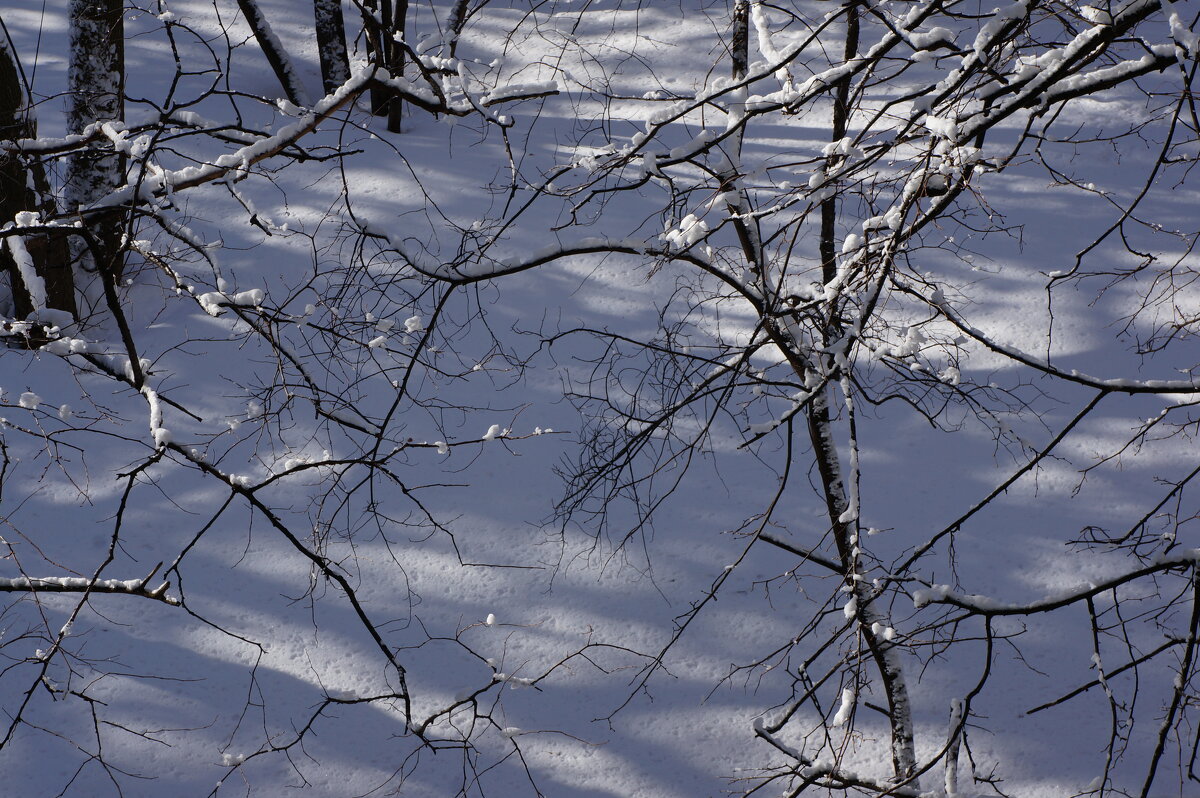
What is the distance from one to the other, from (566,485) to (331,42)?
5.15 meters

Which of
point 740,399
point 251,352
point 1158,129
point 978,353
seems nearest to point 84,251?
point 251,352

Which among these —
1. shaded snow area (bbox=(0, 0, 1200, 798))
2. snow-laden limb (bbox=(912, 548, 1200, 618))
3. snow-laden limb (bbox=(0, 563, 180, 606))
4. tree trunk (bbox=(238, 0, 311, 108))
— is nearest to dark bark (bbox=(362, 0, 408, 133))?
shaded snow area (bbox=(0, 0, 1200, 798))

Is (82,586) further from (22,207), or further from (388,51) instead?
(388,51)

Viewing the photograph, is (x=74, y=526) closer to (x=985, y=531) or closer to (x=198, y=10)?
(x=985, y=531)

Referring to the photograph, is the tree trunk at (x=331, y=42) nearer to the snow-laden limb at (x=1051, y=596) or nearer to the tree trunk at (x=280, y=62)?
the tree trunk at (x=280, y=62)

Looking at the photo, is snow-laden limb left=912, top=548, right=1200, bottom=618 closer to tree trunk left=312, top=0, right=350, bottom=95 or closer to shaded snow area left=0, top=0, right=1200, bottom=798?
shaded snow area left=0, top=0, right=1200, bottom=798

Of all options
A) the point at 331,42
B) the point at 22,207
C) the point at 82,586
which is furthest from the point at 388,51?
the point at 82,586

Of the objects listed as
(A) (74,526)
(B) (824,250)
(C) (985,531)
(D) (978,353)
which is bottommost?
(A) (74,526)

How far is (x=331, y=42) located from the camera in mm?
8383

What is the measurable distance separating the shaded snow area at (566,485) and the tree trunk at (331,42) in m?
0.77

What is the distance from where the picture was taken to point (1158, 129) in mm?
8664

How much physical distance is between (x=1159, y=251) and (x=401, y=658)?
6075mm

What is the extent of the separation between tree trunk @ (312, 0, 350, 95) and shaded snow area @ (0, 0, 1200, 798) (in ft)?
2.53

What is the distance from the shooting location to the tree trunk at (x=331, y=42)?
27.3ft
